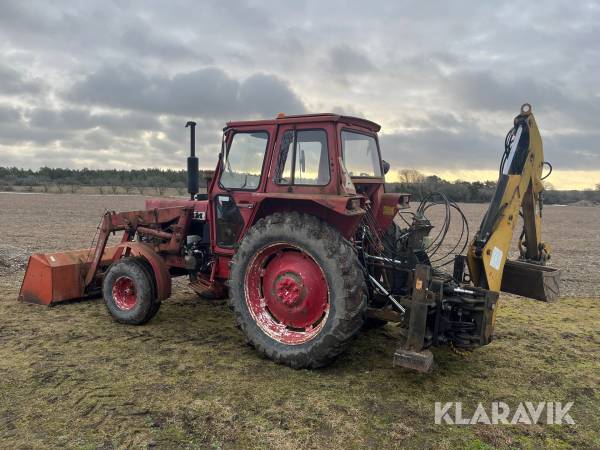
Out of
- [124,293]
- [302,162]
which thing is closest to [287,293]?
[302,162]

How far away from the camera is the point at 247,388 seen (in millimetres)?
4402

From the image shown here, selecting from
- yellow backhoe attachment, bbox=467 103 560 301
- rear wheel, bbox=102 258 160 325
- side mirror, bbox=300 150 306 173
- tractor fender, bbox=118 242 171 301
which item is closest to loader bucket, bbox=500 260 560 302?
yellow backhoe attachment, bbox=467 103 560 301

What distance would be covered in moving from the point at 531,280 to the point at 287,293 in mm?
2761

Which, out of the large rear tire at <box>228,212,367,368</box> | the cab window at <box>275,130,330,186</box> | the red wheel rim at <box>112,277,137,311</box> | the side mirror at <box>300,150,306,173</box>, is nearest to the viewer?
the large rear tire at <box>228,212,367,368</box>

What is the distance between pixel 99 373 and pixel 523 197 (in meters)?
4.80

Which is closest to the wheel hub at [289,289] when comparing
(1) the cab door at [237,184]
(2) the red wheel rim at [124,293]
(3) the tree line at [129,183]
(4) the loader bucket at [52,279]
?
(1) the cab door at [237,184]

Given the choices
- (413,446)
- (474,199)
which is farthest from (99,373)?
(474,199)

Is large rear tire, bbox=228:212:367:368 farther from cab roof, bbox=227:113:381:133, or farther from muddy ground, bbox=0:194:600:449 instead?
cab roof, bbox=227:113:381:133

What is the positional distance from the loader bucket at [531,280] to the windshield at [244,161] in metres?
3.12

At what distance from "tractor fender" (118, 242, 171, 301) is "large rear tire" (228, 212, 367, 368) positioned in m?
1.35

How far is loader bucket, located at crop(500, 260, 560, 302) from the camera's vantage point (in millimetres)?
5297

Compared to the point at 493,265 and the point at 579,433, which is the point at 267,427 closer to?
the point at 579,433

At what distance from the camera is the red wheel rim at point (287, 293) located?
491cm

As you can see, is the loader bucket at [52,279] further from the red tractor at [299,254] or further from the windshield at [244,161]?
the windshield at [244,161]
